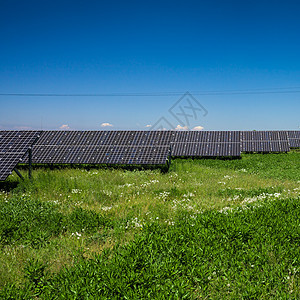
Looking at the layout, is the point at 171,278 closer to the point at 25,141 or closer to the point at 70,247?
the point at 70,247

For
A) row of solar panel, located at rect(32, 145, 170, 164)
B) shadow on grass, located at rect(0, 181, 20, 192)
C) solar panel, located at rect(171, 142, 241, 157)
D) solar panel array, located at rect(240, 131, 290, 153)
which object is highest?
shadow on grass, located at rect(0, 181, 20, 192)

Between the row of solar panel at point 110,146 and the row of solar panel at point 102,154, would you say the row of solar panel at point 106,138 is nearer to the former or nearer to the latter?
the row of solar panel at point 110,146

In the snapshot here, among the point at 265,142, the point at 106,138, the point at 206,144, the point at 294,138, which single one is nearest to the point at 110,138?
the point at 106,138

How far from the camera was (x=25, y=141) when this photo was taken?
16203mm

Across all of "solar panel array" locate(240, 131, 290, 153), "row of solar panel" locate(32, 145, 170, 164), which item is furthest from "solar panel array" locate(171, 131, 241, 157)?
"row of solar panel" locate(32, 145, 170, 164)

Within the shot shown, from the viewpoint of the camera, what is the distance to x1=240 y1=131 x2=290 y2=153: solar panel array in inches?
1343

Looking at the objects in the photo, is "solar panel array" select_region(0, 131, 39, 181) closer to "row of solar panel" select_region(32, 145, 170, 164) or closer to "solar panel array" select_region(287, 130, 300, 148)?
"row of solar panel" select_region(32, 145, 170, 164)

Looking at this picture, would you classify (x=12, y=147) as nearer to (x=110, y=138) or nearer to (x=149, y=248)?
(x=110, y=138)

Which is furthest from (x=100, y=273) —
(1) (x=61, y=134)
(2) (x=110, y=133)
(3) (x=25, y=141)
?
(1) (x=61, y=134)

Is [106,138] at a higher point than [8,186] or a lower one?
lower

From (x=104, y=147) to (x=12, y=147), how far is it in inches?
295

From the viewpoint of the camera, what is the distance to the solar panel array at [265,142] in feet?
112

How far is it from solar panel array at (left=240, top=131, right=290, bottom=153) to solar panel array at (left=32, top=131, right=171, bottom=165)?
54.5ft

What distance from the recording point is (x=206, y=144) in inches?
1174
